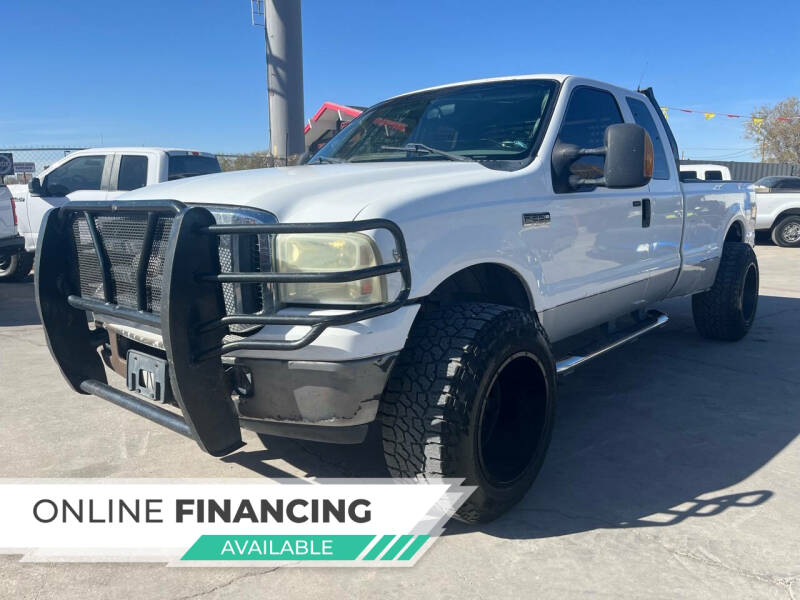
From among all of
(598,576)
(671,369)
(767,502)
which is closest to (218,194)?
(598,576)

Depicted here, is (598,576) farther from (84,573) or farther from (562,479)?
(84,573)

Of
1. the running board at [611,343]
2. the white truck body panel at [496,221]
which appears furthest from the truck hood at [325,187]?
the running board at [611,343]

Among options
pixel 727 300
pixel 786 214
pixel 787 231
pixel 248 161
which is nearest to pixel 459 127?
pixel 727 300

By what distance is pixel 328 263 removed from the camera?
7.38 ft

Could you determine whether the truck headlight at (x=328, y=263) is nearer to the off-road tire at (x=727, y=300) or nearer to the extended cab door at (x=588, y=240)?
the extended cab door at (x=588, y=240)

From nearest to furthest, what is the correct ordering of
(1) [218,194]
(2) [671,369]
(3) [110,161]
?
(1) [218,194]
(2) [671,369]
(3) [110,161]

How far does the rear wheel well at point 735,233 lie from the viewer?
562cm

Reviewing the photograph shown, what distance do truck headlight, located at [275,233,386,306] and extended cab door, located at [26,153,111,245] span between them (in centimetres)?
678

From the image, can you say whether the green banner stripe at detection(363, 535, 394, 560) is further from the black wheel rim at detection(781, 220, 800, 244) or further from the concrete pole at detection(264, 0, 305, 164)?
the concrete pole at detection(264, 0, 305, 164)

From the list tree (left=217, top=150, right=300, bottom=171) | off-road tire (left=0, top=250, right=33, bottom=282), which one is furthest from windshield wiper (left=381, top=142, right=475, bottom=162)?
tree (left=217, top=150, right=300, bottom=171)

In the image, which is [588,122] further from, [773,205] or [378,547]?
[773,205]

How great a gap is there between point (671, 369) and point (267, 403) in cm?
344

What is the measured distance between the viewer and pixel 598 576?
228 centimetres

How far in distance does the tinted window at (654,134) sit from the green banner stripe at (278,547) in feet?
10.0
